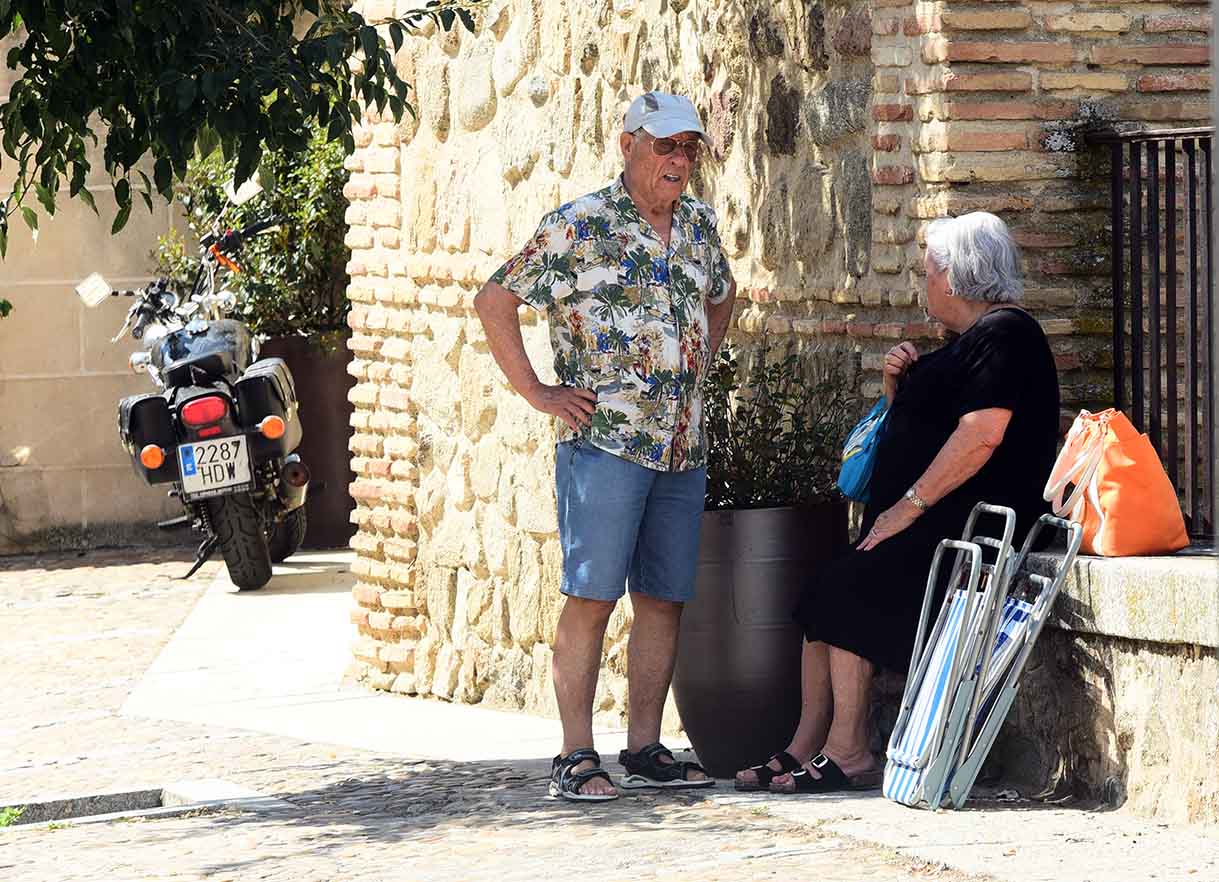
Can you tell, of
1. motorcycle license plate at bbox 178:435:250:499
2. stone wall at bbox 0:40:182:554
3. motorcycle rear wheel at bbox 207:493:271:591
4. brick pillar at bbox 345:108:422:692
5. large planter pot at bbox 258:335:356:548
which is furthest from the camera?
stone wall at bbox 0:40:182:554

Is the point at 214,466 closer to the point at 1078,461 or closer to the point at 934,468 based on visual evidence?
the point at 934,468

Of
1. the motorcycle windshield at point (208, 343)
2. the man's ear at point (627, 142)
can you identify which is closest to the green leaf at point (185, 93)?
the man's ear at point (627, 142)

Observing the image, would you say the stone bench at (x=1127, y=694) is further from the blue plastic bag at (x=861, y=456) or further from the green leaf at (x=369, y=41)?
the green leaf at (x=369, y=41)

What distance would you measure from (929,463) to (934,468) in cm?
10

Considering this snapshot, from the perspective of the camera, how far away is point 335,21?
6.52 metres

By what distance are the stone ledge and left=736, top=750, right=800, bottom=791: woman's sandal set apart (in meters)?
0.81

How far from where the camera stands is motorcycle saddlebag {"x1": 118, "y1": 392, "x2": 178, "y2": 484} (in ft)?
33.9

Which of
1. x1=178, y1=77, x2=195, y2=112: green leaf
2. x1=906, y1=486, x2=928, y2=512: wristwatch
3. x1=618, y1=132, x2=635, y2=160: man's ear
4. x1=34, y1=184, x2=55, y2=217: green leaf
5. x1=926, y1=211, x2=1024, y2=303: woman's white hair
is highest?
x1=178, y1=77, x2=195, y2=112: green leaf

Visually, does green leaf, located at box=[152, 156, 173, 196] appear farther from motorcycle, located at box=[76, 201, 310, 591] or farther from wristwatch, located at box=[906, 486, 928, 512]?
motorcycle, located at box=[76, 201, 310, 591]

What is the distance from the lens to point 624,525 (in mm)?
5840

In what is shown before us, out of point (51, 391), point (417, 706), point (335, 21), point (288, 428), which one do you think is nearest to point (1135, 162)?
point (335, 21)

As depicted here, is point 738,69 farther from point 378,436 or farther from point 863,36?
point 378,436

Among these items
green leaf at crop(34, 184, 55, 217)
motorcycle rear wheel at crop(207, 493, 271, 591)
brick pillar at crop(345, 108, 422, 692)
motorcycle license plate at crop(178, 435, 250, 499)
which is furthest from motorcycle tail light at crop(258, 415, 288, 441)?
green leaf at crop(34, 184, 55, 217)

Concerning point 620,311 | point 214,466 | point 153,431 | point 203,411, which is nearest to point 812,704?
point 620,311
